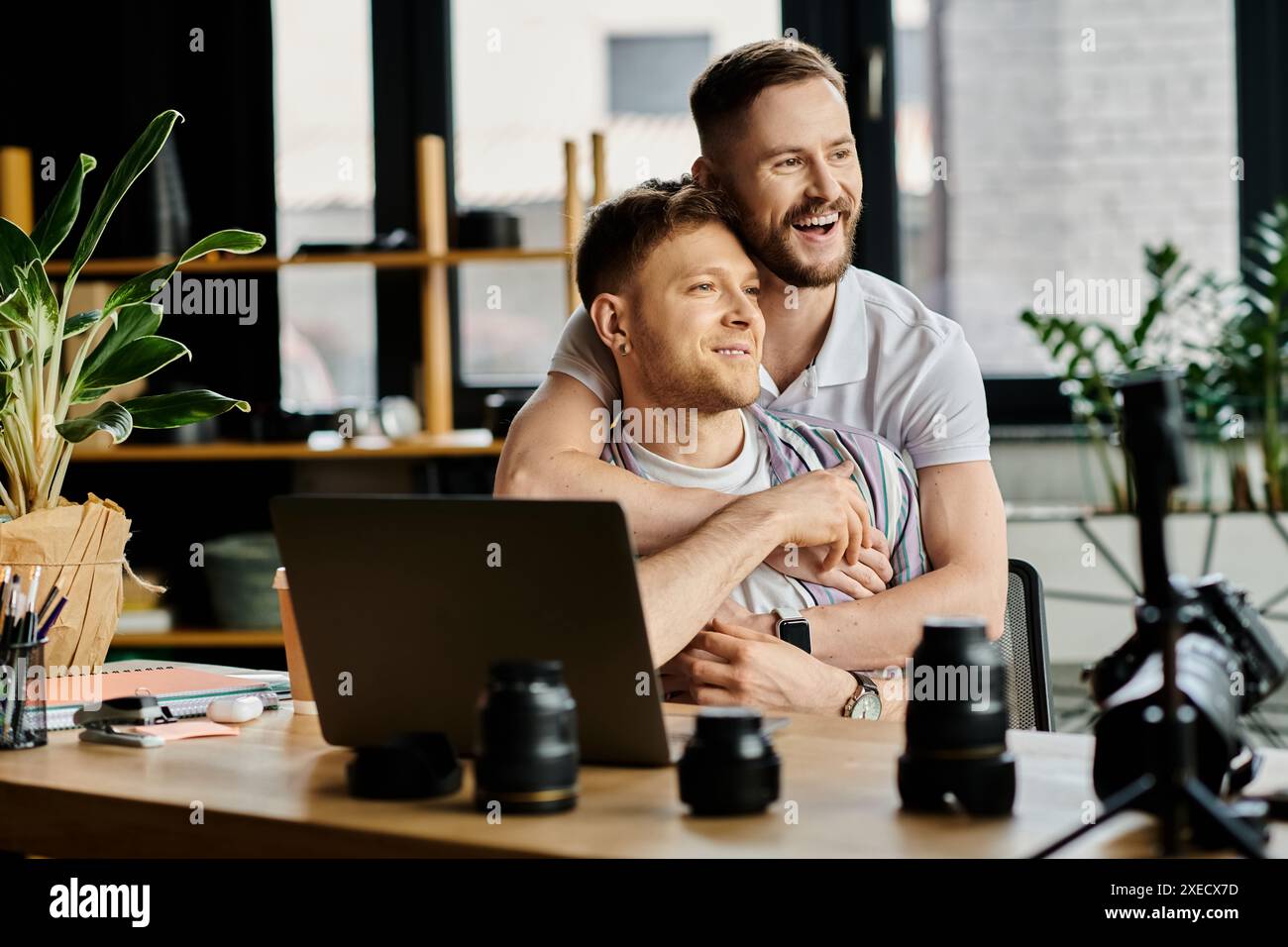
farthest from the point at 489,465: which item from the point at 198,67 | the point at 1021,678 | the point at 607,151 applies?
the point at 1021,678

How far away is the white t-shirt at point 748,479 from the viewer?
6.07 feet

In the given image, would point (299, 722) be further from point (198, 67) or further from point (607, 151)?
point (198, 67)

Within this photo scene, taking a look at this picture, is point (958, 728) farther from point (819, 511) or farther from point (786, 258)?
point (786, 258)

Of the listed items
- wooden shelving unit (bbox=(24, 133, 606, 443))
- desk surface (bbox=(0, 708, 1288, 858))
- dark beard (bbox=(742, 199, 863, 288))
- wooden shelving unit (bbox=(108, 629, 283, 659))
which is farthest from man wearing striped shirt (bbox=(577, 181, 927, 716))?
wooden shelving unit (bbox=(108, 629, 283, 659))

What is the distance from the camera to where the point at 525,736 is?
3.54 feet

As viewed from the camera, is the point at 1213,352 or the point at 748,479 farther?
the point at 1213,352

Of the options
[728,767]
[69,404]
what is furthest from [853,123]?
[728,767]

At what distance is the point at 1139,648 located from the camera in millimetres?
1088

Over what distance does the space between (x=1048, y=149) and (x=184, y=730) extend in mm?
3374

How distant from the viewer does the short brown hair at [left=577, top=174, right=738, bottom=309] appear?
1.94 metres

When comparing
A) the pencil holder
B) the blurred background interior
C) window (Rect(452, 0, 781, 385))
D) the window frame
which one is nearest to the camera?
the pencil holder

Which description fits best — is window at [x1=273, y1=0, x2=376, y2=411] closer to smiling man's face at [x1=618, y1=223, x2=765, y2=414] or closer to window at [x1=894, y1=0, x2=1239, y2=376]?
window at [x1=894, y1=0, x2=1239, y2=376]

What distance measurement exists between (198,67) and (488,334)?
3.70 ft

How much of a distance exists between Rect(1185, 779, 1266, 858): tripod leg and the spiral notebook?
101 cm
